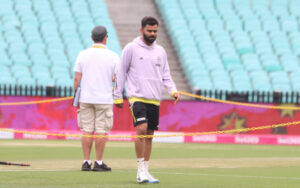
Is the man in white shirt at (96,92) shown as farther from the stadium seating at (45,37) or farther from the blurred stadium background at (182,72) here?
the stadium seating at (45,37)

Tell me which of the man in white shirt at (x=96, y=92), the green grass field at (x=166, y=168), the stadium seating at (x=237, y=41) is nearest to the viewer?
the green grass field at (x=166, y=168)

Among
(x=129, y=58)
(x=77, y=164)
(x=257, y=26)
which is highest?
(x=257, y=26)

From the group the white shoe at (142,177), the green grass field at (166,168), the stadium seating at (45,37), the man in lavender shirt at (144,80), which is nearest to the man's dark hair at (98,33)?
the man in lavender shirt at (144,80)

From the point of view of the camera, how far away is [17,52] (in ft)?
86.5

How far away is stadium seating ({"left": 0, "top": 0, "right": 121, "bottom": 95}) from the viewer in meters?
25.5

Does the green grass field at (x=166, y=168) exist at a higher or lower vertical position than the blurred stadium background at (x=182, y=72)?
lower

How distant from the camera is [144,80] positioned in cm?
1033

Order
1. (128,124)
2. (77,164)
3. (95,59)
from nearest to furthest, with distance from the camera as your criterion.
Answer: (95,59) < (77,164) < (128,124)

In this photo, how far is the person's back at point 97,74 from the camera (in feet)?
39.9

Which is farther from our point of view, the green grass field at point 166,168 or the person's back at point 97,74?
the person's back at point 97,74

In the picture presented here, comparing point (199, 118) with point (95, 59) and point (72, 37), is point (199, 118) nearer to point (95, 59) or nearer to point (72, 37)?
point (72, 37)

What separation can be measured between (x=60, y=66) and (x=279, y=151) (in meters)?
9.55

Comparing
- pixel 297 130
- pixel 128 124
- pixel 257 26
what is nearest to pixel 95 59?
pixel 128 124

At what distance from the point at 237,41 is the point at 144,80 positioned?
2007cm
